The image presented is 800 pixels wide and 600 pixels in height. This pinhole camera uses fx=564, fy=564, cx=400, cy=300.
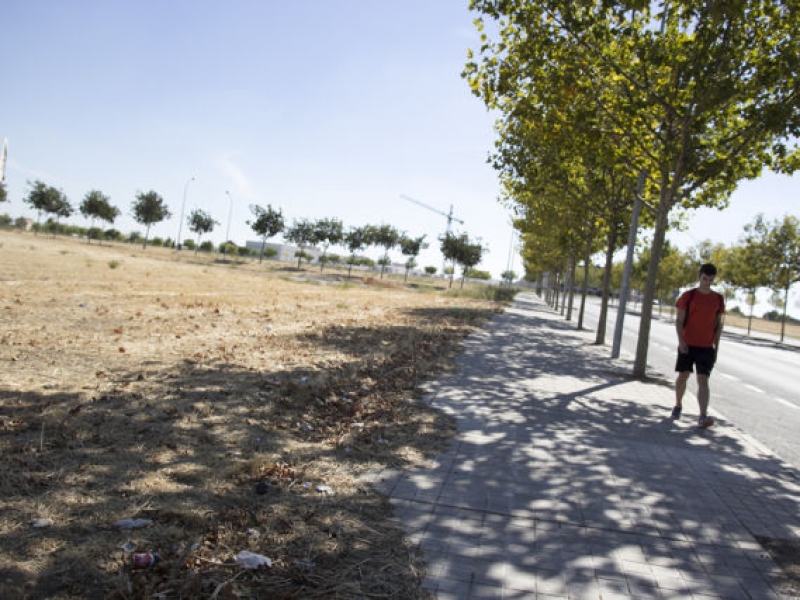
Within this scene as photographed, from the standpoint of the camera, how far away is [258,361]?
8117 millimetres

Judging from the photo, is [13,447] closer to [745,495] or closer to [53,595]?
[53,595]

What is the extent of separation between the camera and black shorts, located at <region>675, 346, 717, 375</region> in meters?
7.14

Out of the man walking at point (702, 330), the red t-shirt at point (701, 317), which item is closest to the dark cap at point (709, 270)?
the man walking at point (702, 330)

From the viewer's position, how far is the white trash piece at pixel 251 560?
279 cm

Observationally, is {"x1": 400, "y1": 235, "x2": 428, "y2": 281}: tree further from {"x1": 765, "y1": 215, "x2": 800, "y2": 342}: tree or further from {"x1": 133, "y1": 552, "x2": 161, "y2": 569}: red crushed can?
{"x1": 133, "y1": 552, "x2": 161, "y2": 569}: red crushed can

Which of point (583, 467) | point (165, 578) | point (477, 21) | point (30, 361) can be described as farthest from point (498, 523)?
point (477, 21)

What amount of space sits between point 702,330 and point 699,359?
1.22 ft

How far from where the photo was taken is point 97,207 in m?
63.7

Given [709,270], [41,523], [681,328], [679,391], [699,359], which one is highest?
[709,270]

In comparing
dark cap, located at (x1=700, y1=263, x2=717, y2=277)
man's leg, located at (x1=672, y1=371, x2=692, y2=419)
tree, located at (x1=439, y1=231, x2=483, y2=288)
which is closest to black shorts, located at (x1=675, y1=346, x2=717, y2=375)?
man's leg, located at (x1=672, y1=371, x2=692, y2=419)

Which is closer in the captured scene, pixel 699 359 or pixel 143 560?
pixel 143 560

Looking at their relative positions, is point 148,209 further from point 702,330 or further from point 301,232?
point 702,330

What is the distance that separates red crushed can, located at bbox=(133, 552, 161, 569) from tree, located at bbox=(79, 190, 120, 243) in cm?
6942

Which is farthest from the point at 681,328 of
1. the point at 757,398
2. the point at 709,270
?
the point at 757,398
